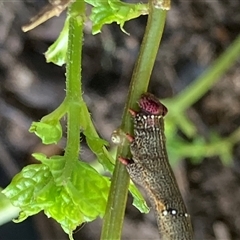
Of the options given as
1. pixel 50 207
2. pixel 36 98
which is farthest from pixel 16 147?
pixel 50 207

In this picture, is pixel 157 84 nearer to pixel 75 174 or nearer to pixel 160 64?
pixel 160 64

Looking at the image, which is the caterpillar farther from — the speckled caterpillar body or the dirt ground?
the dirt ground

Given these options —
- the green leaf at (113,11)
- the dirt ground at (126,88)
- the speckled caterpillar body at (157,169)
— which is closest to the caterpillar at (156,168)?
the speckled caterpillar body at (157,169)

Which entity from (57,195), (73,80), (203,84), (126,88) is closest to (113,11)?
(73,80)

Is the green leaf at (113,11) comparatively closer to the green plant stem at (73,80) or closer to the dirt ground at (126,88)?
the green plant stem at (73,80)

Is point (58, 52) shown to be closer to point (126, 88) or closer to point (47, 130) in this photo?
point (47, 130)
